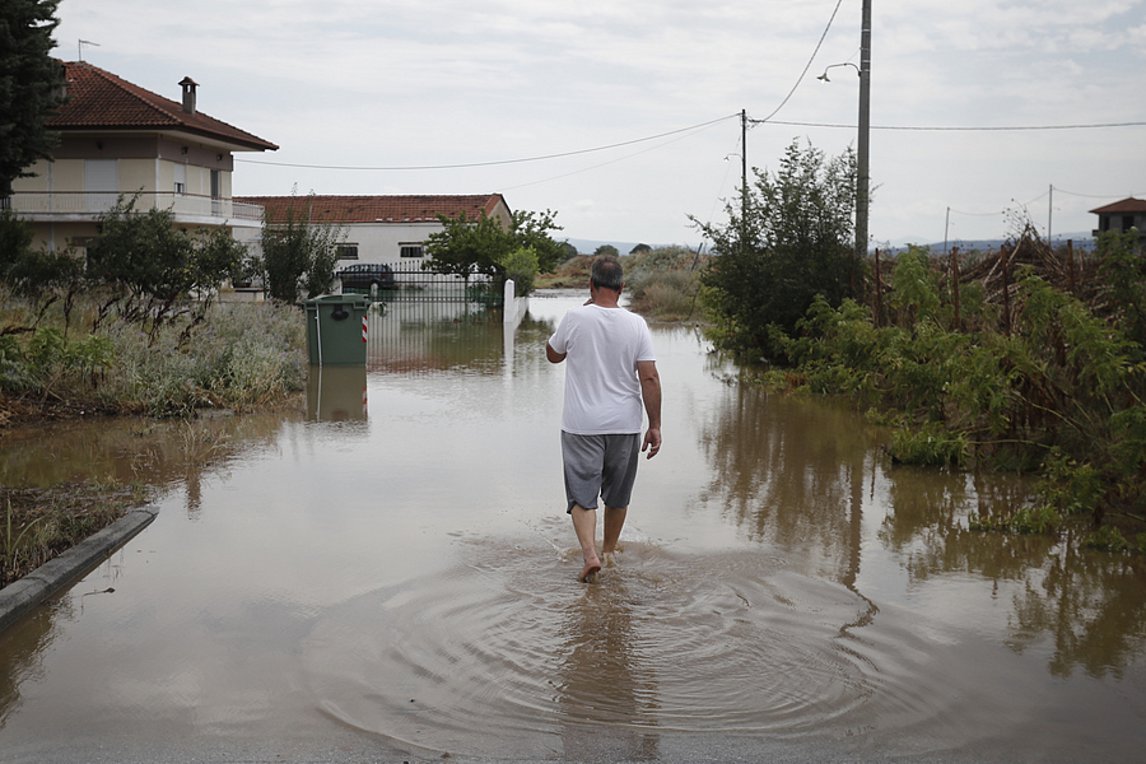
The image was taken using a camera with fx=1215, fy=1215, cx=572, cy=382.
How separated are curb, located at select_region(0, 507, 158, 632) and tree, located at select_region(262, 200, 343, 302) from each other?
78.3 ft

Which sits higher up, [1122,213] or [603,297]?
[1122,213]

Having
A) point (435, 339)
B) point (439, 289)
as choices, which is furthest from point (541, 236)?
point (435, 339)

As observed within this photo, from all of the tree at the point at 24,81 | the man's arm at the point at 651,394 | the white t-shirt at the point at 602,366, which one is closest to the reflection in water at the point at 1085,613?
the man's arm at the point at 651,394

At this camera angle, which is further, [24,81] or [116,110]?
[116,110]

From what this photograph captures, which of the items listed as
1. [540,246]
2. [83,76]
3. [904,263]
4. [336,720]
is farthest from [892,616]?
[540,246]

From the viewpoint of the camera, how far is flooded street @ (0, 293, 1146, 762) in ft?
16.2

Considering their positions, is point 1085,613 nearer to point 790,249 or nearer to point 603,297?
point 603,297

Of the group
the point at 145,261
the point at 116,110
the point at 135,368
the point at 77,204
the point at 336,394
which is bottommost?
the point at 336,394

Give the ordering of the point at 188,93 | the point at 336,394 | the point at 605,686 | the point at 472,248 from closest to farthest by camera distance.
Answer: the point at 605,686 < the point at 336,394 < the point at 188,93 < the point at 472,248

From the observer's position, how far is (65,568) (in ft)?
23.3

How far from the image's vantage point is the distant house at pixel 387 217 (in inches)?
2817

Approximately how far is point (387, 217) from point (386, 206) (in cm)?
158

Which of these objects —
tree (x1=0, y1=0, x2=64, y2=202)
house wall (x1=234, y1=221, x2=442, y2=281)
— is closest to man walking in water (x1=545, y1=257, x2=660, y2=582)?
tree (x1=0, y1=0, x2=64, y2=202)

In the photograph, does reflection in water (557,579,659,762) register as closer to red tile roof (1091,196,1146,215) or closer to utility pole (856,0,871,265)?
utility pole (856,0,871,265)
